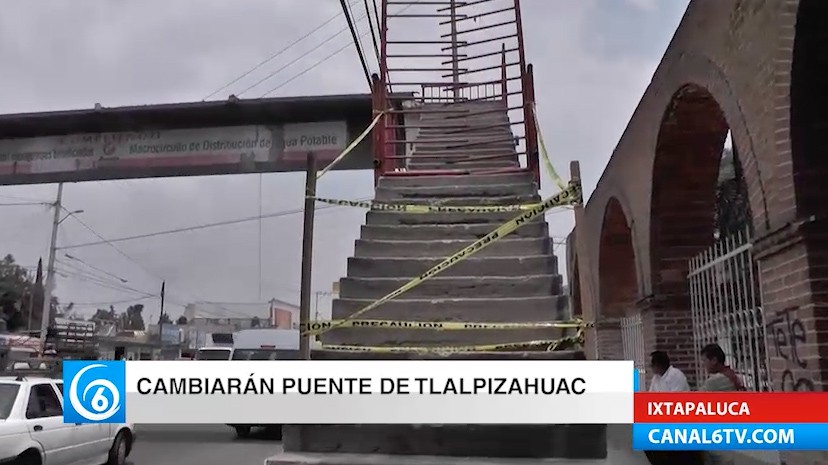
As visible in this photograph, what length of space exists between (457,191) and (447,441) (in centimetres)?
358

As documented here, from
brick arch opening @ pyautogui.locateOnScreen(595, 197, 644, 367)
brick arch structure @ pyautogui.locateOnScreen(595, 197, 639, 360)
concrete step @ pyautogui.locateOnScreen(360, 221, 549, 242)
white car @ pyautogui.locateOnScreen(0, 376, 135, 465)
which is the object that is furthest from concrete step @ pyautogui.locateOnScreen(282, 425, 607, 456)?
brick arch structure @ pyautogui.locateOnScreen(595, 197, 639, 360)

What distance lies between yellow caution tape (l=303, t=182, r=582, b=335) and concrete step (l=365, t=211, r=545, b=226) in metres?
0.49

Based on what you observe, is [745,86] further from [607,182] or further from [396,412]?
[607,182]

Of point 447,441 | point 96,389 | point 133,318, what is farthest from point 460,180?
point 133,318

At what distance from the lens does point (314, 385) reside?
3.88 metres

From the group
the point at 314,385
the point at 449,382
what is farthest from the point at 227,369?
the point at 449,382

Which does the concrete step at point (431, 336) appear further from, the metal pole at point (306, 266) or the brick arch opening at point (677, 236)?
the brick arch opening at point (677, 236)

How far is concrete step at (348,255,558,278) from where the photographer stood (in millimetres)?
5773

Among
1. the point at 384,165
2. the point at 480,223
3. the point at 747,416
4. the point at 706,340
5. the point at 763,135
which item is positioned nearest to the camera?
the point at 747,416

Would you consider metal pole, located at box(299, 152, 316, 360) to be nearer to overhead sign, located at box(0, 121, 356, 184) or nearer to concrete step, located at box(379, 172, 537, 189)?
→ concrete step, located at box(379, 172, 537, 189)

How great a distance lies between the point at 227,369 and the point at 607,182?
8862 millimetres

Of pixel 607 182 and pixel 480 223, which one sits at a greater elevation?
pixel 607 182

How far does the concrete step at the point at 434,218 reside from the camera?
21.5 feet

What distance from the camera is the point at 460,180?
7742 mm
